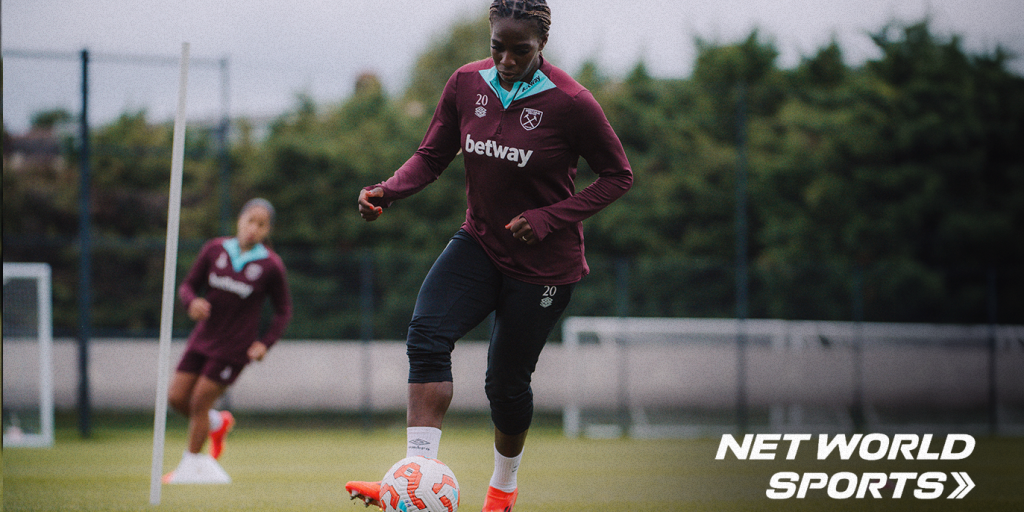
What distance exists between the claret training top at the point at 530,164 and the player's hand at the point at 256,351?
3.31 meters

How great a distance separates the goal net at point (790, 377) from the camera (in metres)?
14.4

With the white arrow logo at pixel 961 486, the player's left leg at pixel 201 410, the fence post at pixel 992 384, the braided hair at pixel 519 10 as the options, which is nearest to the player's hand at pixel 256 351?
the player's left leg at pixel 201 410

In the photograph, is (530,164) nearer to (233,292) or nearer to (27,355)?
(233,292)

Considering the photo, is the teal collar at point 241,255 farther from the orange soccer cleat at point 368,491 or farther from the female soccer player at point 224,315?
the orange soccer cleat at point 368,491

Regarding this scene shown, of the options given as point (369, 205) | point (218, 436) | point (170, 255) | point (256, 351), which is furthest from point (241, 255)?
point (369, 205)

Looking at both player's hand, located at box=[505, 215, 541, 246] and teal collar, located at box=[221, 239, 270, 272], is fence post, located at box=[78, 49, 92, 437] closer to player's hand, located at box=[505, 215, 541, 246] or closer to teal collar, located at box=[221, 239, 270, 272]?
teal collar, located at box=[221, 239, 270, 272]

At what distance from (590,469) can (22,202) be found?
496 inches

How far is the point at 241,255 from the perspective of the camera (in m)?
7.30

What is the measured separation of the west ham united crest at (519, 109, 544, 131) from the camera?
397cm

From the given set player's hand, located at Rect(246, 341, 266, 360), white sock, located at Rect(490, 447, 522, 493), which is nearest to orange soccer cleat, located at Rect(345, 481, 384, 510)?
white sock, located at Rect(490, 447, 522, 493)

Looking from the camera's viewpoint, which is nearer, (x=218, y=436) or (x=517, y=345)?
(x=517, y=345)

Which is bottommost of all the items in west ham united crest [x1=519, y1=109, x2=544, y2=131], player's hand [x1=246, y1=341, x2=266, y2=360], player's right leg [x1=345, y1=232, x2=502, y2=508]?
player's hand [x1=246, y1=341, x2=266, y2=360]

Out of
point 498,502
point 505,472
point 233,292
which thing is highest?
point 233,292

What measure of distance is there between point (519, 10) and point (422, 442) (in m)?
1.69
